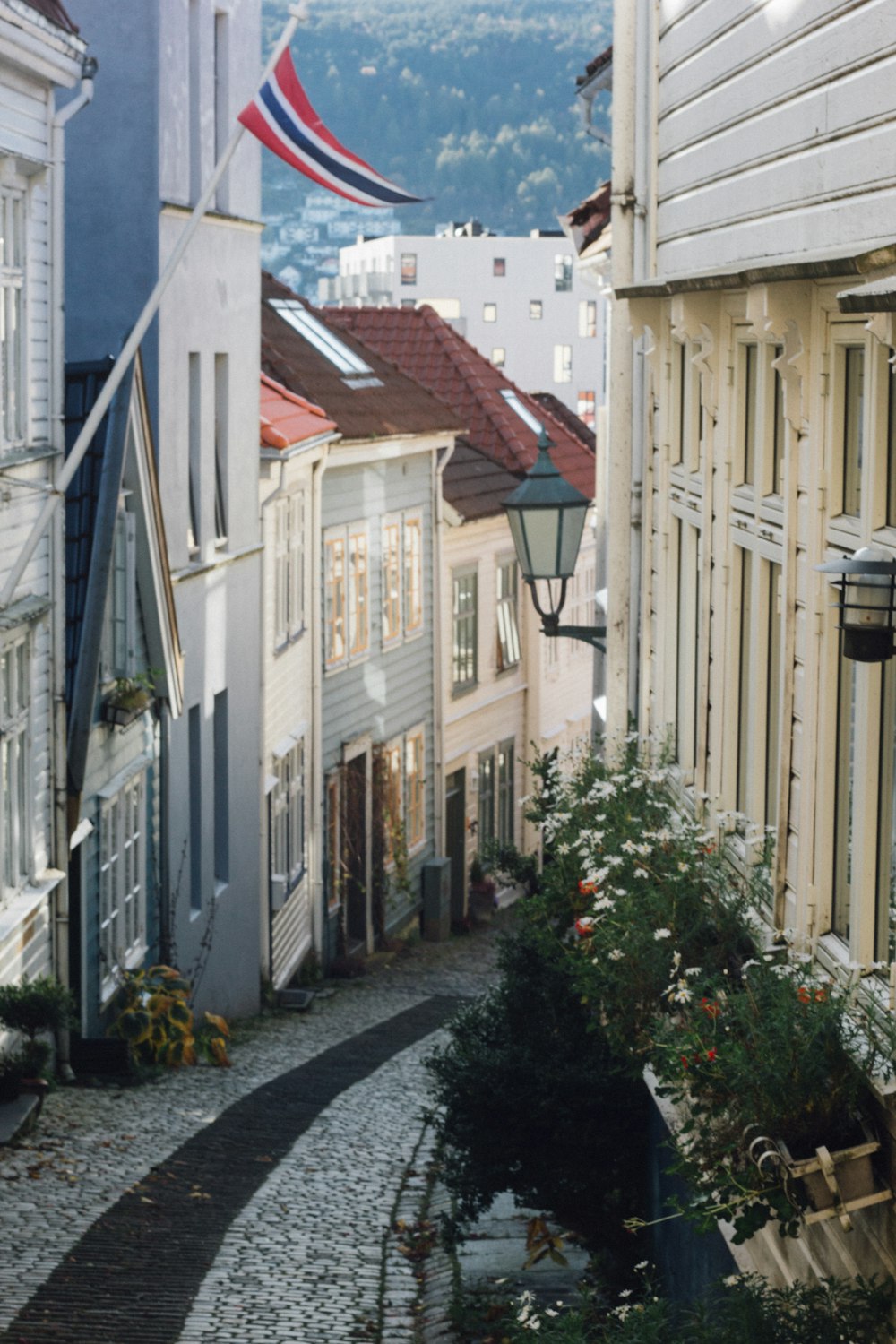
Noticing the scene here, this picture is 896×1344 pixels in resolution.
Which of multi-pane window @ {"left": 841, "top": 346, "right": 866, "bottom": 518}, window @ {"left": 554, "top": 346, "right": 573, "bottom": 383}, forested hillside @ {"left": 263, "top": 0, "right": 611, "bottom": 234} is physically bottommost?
multi-pane window @ {"left": 841, "top": 346, "right": 866, "bottom": 518}

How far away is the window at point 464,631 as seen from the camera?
2847cm

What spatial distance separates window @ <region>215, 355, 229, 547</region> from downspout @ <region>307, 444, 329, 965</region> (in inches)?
118

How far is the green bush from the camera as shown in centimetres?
870

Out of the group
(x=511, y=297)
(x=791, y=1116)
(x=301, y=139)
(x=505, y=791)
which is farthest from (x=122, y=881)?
(x=511, y=297)

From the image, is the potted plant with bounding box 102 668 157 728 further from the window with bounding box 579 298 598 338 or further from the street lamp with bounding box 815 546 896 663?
the window with bounding box 579 298 598 338

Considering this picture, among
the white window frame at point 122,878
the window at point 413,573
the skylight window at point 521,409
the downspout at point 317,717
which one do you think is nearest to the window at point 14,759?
the white window frame at point 122,878

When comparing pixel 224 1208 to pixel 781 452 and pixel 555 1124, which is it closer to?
pixel 555 1124

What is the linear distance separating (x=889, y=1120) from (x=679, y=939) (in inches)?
80.3

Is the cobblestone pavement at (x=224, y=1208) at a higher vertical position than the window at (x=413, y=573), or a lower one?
lower

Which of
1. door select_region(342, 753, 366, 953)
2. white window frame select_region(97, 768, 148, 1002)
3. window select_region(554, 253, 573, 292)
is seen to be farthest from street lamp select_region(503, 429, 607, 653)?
window select_region(554, 253, 573, 292)

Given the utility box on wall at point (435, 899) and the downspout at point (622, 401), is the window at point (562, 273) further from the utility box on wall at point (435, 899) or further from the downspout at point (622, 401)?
the downspout at point (622, 401)

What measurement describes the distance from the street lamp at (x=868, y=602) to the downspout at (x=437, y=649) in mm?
22303

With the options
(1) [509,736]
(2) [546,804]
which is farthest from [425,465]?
(2) [546,804]

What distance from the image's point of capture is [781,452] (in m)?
7.01
